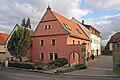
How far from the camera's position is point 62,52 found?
2986cm

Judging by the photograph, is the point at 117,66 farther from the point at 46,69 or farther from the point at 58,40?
the point at 58,40

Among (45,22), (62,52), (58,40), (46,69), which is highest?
(45,22)

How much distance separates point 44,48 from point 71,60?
20.7 feet

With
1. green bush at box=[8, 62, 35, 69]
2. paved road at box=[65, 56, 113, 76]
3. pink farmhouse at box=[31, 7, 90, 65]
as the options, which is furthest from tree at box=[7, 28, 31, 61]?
paved road at box=[65, 56, 113, 76]

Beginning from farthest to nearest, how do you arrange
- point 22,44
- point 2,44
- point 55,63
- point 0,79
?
point 2,44 → point 22,44 → point 55,63 → point 0,79

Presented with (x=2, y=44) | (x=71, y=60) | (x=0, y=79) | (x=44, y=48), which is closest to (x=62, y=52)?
(x=71, y=60)

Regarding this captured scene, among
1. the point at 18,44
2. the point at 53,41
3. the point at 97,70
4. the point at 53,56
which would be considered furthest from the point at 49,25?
the point at 97,70

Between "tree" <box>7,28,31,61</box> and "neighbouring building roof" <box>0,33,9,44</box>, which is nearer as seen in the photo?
"tree" <box>7,28,31,61</box>

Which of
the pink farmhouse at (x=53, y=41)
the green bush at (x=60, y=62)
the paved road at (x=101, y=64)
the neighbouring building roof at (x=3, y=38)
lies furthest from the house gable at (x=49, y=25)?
the neighbouring building roof at (x=3, y=38)

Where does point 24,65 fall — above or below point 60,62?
below

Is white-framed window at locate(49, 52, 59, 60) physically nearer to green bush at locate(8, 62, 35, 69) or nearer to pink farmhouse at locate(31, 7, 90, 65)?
pink farmhouse at locate(31, 7, 90, 65)

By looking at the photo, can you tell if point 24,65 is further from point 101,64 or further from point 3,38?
point 3,38

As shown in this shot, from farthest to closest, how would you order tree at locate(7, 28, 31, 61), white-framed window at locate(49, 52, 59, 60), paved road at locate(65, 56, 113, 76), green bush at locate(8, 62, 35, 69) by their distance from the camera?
white-framed window at locate(49, 52, 59, 60)
tree at locate(7, 28, 31, 61)
green bush at locate(8, 62, 35, 69)
paved road at locate(65, 56, 113, 76)

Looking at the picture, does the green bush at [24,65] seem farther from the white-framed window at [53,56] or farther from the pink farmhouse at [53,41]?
the white-framed window at [53,56]
